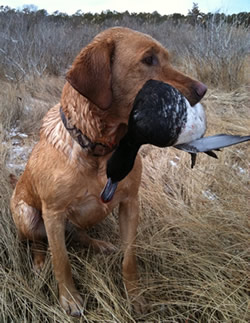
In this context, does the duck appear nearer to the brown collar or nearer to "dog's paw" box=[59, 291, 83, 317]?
the brown collar

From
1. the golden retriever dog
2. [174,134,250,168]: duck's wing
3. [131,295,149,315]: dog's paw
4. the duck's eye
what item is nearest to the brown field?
[131,295,149,315]: dog's paw

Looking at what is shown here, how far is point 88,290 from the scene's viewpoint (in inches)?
96.3

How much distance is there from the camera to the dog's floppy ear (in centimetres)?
193

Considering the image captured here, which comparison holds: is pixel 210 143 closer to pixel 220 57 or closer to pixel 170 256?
pixel 170 256

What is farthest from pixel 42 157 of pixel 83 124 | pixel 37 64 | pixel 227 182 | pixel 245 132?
pixel 37 64

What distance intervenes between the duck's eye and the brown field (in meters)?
1.14

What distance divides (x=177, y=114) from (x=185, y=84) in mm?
444

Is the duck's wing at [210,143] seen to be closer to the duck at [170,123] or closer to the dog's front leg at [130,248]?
the duck at [170,123]

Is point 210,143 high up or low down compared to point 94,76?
down

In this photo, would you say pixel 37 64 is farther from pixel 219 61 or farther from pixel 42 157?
pixel 42 157

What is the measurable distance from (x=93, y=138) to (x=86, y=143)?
0.19 feet

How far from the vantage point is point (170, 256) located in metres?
2.48

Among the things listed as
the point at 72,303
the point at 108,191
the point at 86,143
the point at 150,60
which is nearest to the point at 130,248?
the point at 72,303

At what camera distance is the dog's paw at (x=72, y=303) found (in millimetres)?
2318
